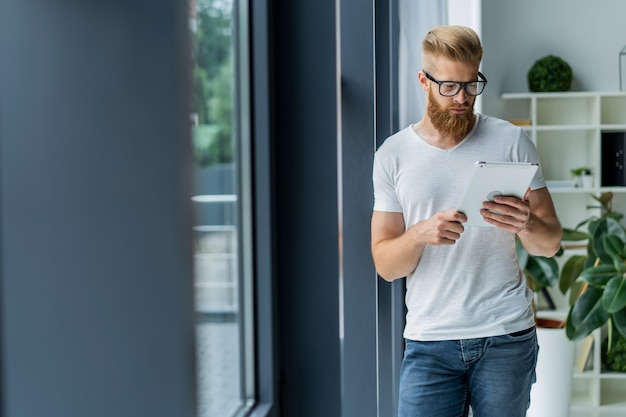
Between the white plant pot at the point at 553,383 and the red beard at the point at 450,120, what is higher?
the red beard at the point at 450,120

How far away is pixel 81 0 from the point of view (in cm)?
35

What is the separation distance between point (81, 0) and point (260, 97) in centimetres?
89

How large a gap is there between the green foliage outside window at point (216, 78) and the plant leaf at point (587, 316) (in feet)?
7.20

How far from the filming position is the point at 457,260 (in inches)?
71.1

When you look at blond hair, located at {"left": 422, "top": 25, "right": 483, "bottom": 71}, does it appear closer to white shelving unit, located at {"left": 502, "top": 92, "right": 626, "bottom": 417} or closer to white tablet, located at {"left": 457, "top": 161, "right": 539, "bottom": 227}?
white tablet, located at {"left": 457, "top": 161, "right": 539, "bottom": 227}

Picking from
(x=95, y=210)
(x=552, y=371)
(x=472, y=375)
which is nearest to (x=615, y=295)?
(x=552, y=371)

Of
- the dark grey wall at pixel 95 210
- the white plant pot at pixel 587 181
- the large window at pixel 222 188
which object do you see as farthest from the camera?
the white plant pot at pixel 587 181

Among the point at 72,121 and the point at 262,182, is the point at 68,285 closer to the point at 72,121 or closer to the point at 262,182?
the point at 72,121

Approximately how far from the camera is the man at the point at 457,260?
1.77 m

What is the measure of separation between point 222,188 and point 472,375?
29.2 inches

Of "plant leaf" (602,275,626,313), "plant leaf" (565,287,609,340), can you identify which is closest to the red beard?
"plant leaf" (602,275,626,313)

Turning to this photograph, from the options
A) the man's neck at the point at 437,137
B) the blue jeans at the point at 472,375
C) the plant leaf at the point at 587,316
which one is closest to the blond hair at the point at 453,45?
the man's neck at the point at 437,137

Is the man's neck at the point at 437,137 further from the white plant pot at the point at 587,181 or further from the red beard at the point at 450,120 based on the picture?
the white plant pot at the point at 587,181

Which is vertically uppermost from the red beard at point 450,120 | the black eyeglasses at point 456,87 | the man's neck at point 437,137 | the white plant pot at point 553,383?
the black eyeglasses at point 456,87
